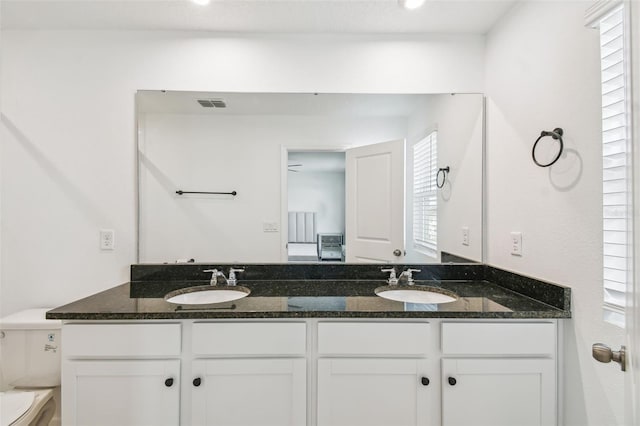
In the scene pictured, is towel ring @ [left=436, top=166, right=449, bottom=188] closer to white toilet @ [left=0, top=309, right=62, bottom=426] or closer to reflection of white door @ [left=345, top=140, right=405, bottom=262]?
reflection of white door @ [left=345, top=140, right=405, bottom=262]

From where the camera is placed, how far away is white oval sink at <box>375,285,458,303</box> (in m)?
1.64

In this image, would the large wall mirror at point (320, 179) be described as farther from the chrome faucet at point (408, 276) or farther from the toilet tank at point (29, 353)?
the toilet tank at point (29, 353)

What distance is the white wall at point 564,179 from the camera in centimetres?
116

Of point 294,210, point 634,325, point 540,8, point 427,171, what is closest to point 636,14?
point 634,325

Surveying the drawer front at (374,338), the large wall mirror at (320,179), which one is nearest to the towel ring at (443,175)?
the large wall mirror at (320,179)

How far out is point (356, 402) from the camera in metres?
1.29

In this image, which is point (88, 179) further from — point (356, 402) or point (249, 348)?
point (356, 402)

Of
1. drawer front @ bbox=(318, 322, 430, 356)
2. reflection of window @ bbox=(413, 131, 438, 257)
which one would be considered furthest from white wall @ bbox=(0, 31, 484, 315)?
drawer front @ bbox=(318, 322, 430, 356)

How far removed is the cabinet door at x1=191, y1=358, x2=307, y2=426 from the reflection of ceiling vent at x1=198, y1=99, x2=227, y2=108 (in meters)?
1.41

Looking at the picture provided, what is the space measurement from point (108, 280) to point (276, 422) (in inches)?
51.7

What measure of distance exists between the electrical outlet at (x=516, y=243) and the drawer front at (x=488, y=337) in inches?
17.0

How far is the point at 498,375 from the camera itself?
50.9 inches

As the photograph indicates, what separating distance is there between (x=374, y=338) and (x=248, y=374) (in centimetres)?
54

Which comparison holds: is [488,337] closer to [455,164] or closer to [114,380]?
[455,164]
